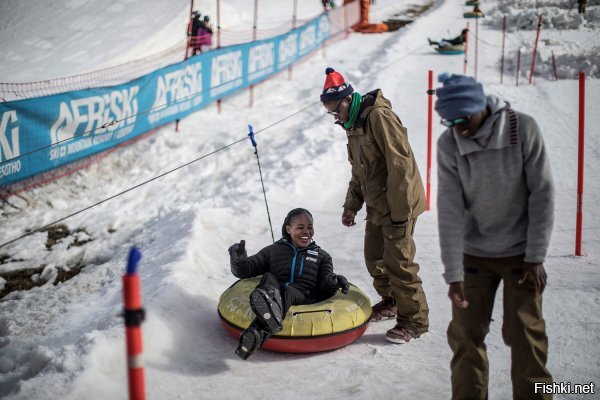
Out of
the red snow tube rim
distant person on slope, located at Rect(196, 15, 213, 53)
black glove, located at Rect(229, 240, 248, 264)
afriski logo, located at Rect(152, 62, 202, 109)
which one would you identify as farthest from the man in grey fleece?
distant person on slope, located at Rect(196, 15, 213, 53)

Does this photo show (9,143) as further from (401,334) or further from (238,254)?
(401,334)

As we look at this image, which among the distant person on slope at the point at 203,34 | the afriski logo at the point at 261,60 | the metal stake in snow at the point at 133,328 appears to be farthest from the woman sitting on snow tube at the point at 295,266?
the distant person on slope at the point at 203,34

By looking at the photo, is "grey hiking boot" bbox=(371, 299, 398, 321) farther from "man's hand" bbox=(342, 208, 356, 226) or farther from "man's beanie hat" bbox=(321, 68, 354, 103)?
"man's beanie hat" bbox=(321, 68, 354, 103)

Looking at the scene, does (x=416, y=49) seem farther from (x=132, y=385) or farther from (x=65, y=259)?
(x=132, y=385)

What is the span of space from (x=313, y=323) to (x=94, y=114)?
6346 mm

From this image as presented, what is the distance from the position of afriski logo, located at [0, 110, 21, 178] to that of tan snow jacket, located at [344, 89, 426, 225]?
16.9 ft

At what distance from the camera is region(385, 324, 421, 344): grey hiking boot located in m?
4.63

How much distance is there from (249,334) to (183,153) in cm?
757

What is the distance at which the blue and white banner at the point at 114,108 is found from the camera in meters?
8.08

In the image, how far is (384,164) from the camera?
14.9 ft

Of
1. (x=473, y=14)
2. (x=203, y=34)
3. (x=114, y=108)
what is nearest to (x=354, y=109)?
(x=114, y=108)

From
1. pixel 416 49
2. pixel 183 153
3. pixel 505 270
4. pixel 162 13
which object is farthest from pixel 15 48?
pixel 505 270

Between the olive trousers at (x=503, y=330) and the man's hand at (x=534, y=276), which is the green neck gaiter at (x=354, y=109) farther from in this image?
the man's hand at (x=534, y=276)

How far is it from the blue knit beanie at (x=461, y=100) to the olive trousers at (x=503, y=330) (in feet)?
2.63
